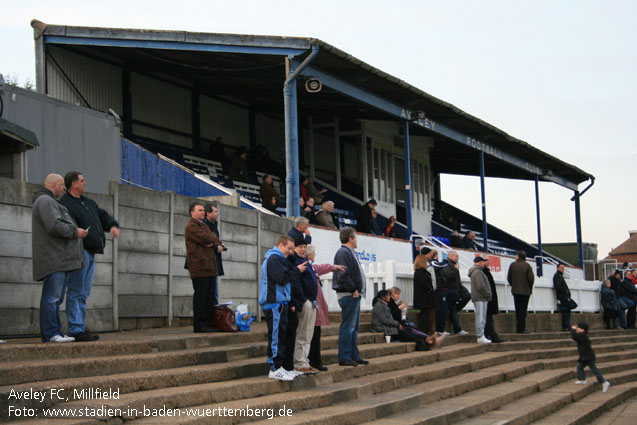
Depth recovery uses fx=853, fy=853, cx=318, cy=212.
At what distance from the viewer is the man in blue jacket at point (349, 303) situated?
1022 centimetres

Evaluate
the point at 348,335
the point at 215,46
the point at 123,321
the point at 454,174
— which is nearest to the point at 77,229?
the point at 123,321

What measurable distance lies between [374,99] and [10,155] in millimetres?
10981

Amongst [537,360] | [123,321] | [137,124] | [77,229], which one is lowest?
[537,360]

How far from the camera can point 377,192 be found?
2591cm

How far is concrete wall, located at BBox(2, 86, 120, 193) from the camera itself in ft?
39.5

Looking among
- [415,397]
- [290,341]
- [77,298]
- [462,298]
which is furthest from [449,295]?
[77,298]

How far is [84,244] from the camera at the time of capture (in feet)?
28.4

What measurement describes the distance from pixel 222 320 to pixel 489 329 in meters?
7.02

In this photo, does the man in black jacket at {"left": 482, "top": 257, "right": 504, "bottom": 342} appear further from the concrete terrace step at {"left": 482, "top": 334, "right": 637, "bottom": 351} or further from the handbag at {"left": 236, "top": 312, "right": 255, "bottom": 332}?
the handbag at {"left": 236, "top": 312, "right": 255, "bottom": 332}

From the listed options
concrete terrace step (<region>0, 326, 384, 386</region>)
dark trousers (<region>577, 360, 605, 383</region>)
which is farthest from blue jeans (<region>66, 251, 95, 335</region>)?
dark trousers (<region>577, 360, 605, 383</region>)

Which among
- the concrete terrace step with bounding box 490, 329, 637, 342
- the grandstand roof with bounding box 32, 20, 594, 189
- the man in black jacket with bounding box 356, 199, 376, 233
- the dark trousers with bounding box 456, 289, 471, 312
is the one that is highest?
the grandstand roof with bounding box 32, 20, 594, 189

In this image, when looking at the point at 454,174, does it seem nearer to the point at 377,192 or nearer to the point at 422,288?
the point at 377,192

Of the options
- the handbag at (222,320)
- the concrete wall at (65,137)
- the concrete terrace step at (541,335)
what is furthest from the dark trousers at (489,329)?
the concrete wall at (65,137)

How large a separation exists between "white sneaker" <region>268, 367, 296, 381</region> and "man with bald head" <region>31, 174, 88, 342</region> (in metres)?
1.95
